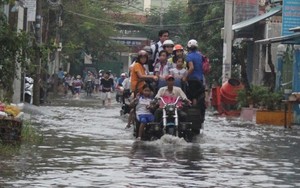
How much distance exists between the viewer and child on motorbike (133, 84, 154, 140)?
1770 cm

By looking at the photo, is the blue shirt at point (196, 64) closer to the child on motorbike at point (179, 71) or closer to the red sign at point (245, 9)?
the child on motorbike at point (179, 71)

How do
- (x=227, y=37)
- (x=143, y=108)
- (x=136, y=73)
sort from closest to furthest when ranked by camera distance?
(x=143, y=108) < (x=136, y=73) < (x=227, y=37)

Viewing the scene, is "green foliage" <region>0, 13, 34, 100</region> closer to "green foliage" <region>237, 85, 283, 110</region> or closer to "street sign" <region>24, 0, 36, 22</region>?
"green foliage" <region>237, 85, 283, 110</region>

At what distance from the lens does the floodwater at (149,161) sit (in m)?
11.2

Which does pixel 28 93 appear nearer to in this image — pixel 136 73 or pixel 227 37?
pixel 227 37

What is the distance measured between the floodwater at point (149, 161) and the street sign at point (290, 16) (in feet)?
27.2

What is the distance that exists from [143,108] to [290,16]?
11.6 m

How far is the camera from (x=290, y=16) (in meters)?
28.5

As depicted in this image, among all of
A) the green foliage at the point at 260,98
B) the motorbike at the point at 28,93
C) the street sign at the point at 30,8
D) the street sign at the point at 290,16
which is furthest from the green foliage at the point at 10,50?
the motorbike at the point at 28,93

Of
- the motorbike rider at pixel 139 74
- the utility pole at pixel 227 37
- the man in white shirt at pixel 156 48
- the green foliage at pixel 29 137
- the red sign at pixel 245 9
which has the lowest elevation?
the green foliage at pixel 29 137

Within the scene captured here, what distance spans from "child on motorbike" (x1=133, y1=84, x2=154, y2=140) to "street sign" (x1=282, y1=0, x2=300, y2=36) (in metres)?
10.7

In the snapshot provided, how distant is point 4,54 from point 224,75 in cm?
2641

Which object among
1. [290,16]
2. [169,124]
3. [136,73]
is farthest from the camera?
[290,16]

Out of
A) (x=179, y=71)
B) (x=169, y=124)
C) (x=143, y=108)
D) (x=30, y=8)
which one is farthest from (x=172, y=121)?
(x=30, y=8)
